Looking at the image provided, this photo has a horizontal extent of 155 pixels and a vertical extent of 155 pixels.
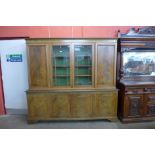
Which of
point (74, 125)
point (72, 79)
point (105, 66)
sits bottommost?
point (74, 125)

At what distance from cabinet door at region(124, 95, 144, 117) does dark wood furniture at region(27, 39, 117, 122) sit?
0.23 meters

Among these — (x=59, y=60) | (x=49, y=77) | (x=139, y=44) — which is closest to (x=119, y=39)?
(x=139, y=44)

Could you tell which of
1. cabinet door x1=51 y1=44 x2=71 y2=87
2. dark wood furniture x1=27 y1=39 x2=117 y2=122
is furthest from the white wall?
cabinet door x1=51 y1=44 x2=71 y2=87

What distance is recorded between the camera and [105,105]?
333 centimetres

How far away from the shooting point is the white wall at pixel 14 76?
3662 mm

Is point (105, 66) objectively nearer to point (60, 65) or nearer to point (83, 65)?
point (83, 65)

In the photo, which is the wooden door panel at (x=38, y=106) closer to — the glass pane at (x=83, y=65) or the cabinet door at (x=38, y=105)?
the cabinet door at (x=38, y=105)

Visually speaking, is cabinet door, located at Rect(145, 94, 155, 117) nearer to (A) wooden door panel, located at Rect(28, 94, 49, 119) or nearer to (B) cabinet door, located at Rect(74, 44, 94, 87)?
(B) cabinet door, located at Rect(74, 44, 94, 87)

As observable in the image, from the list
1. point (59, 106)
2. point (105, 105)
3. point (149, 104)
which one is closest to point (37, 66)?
point (59, 106)

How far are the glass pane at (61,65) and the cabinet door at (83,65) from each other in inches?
6.6

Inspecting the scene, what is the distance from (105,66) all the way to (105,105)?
0.82 meters

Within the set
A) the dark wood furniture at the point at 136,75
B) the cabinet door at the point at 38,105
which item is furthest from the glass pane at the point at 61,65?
the dark wood furniture at the point at 136,75

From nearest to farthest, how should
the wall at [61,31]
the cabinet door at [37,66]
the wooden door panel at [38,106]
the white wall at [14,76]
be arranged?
the cabinet door at [37,66]
the wooden door panel at [38,106]
the wall at [61,31]
the white wall at [14,76]

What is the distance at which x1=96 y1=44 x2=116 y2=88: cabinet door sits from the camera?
3.18 m
